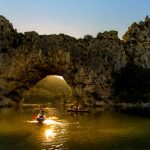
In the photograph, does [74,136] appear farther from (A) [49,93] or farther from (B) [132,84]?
(A) [49,93]

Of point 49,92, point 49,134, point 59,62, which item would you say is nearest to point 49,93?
point 49,92

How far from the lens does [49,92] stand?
12444cm

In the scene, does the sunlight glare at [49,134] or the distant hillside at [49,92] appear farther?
the distant hillside at [49,92]

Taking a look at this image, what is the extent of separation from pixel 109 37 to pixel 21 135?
2375 inches

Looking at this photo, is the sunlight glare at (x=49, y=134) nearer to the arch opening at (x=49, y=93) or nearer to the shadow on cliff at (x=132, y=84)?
the shadow on cliff at (x=132, y=84)

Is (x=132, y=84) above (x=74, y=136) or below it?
above

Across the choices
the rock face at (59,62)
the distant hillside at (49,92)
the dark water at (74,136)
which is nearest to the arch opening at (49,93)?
the distant hillside at (49,92)

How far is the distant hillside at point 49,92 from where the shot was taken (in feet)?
384

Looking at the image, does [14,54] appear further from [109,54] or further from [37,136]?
[37,136]

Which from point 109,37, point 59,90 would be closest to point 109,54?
point 109,37

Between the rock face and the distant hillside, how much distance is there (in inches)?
994

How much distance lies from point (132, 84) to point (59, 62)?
18364 mm

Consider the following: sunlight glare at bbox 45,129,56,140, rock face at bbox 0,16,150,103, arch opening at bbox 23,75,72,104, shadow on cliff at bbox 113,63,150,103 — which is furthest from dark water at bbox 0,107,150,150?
arch opening at bbox 23,75,72,104

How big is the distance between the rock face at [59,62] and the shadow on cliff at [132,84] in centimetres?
169
